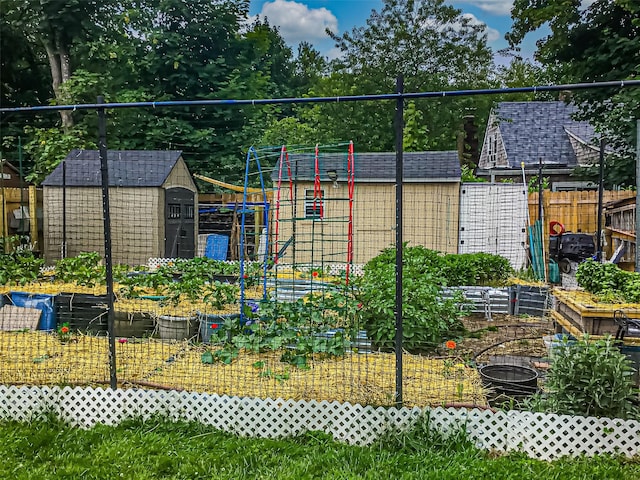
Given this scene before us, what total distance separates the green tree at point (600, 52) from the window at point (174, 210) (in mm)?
8862

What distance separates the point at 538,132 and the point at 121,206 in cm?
1578

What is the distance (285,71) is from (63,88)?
23.1 meters

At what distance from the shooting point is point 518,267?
37.2ft

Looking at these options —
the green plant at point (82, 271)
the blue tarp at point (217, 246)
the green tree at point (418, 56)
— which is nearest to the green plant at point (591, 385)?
the green plant at point (82, 271)

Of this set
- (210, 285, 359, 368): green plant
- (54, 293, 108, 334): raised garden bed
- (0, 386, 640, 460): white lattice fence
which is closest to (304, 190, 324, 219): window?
(210, 285, 359, 368): green plant

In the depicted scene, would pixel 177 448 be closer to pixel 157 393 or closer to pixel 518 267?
pixel 157 393

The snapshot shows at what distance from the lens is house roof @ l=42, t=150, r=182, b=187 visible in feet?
36.3

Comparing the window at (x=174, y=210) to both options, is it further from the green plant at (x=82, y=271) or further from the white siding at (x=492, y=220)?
the white siding at (x=492, y=220)

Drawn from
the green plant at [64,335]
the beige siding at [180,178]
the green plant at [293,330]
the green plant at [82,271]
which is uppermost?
the beige siding at [180,178]

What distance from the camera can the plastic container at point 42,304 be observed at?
6262 mm

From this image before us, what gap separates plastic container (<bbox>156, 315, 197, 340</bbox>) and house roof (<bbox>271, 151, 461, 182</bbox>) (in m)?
5.74

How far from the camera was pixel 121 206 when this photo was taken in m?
11.2

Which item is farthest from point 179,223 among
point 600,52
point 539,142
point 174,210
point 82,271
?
point 539,142

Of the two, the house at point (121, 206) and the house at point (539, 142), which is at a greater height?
the house at point (539, 142)
